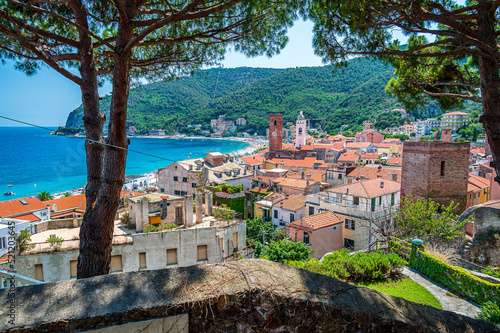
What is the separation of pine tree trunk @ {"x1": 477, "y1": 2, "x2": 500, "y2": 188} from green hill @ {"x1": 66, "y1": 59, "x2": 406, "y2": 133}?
130 meters

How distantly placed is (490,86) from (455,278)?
16.2ft

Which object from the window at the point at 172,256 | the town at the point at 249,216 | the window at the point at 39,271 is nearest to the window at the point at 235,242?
the town at the point at 249,216

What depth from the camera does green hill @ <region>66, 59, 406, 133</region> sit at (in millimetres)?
143000

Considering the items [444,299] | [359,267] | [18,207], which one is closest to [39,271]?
[359,267]

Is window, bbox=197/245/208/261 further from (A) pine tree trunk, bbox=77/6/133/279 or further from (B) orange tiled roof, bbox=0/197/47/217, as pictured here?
(B) orange tiled roof, bbox=0/197/47/217

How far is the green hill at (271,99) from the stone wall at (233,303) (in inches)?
5264

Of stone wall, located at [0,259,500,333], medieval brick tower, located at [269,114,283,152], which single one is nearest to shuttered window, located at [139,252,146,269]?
stone wall, located at [0,259,500,333]

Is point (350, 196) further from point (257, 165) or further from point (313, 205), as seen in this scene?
point (257, 165)

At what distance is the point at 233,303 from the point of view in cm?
242

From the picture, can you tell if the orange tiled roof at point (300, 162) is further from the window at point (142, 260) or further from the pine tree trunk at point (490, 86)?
the pine tree trunk at point (490, 86)

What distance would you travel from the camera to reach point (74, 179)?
7000 centimetres

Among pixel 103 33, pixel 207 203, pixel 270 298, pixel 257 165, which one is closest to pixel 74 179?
pixel 257 165

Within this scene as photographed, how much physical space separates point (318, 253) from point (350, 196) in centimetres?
513

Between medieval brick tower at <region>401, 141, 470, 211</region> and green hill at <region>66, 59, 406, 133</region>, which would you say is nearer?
medieval brick tower at <region>401, 141, 470, 211</region>
